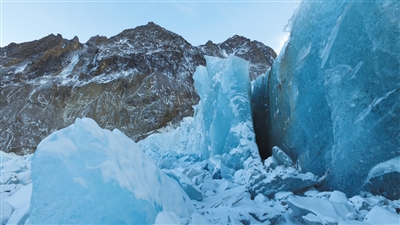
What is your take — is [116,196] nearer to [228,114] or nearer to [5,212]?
[5,212]

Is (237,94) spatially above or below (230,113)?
above

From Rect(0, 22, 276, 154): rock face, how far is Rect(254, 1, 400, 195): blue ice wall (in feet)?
67.4

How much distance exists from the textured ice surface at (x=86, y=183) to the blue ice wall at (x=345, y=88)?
210 cm

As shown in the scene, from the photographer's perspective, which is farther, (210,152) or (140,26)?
(140,26)

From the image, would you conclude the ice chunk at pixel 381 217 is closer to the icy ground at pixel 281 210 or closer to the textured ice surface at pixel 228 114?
the icy ground at pixel 281 210

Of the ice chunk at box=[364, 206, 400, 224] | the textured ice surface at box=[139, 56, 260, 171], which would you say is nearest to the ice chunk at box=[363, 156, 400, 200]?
the ice chunk at box=[364, 206, 400, 224]

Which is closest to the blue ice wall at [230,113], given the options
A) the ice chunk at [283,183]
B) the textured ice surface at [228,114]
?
the textured ice surface at [228,114]

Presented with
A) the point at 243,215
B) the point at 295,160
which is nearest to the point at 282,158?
the point at 295,160

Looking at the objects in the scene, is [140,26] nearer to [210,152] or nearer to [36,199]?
[210,152]

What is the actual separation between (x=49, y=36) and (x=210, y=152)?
36.3 metres

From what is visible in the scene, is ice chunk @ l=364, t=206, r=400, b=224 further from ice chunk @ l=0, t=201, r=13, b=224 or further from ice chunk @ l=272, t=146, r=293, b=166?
ice chunk @ l=0, t=201, r=13, b=224

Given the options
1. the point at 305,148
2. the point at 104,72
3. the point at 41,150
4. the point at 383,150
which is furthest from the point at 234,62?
the point at 104,72

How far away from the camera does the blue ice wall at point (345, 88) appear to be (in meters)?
2.46

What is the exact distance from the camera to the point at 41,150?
159 centimetres
